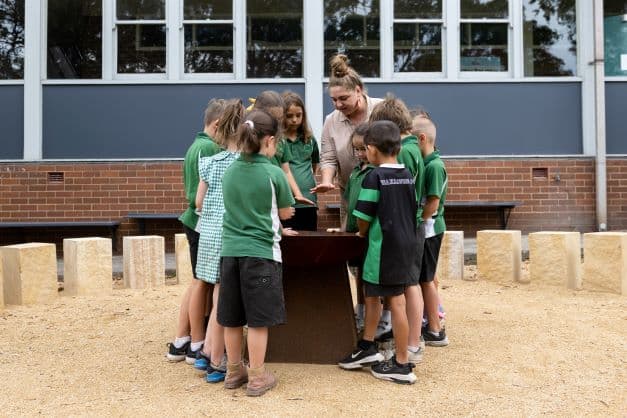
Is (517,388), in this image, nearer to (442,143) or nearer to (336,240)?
(336,240)

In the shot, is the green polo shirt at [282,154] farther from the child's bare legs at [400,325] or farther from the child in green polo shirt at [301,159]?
the child's bare legs at [400,325]

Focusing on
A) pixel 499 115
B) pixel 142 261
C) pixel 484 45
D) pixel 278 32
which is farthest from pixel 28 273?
pixel 484 45

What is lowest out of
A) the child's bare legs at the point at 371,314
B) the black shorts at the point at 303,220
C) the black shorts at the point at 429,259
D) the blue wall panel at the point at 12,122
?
the child's bare legs at the point at 371,314

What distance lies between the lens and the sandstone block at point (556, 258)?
5746 millimetres

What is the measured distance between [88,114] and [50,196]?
1294 mm

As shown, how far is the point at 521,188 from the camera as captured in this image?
880 centimetres

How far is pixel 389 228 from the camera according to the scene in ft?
10.3

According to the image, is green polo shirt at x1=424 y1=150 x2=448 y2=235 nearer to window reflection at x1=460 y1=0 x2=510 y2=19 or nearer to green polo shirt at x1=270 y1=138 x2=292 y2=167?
green polo shirt at x1=270 y1=138 x2=292 y2=167

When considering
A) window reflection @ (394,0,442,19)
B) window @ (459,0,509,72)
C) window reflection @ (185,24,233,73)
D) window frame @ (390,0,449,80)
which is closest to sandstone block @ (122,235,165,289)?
window reflection @ (185,24,233,73)

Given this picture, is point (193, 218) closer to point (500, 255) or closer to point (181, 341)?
point (181, 341)

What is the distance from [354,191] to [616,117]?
702 cm

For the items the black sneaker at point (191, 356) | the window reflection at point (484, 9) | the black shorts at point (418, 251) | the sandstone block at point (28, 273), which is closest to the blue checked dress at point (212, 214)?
the black sneaker at point (191, 356)

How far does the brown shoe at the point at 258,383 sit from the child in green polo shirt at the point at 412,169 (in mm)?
907

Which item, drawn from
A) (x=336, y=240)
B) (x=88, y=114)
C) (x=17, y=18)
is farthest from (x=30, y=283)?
(x=17, y=18)
